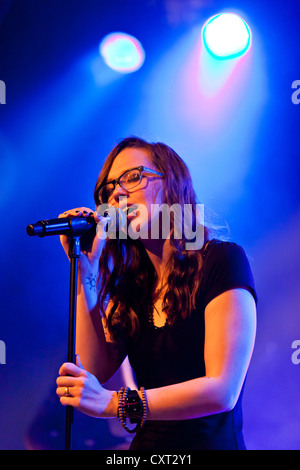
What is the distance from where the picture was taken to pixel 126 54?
2.43 meters

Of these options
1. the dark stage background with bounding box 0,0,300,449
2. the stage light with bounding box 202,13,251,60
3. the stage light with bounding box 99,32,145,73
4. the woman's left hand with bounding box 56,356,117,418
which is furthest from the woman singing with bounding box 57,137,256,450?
the stage light with bounding box 202,13,251,60

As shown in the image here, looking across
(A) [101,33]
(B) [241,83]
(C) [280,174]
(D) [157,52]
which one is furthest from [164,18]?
(C) [280,174]

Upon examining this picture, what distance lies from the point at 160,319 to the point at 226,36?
1.55 metres

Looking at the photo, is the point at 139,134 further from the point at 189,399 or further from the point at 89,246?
the point at 189,399

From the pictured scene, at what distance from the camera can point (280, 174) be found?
229cm

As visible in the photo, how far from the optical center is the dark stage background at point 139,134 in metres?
2.18

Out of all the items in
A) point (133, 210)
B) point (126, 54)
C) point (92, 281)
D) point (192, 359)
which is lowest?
point (192, 359)

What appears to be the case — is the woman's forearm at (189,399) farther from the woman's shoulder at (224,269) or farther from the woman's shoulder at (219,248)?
the woman's shoulder at (219,248)

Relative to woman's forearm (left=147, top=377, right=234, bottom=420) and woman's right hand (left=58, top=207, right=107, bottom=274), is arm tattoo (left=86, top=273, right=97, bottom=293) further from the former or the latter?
woman's forearm (left=147, top=377, right=234, bottom=420)

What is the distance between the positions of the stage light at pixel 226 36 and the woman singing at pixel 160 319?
2.87 ft

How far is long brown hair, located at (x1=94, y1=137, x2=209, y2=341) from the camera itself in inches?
66.2

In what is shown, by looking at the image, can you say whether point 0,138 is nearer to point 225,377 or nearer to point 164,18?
point 164,18

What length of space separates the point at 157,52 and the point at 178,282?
4.49 ft

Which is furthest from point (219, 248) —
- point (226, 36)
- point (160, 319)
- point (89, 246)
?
point (226, 36)
